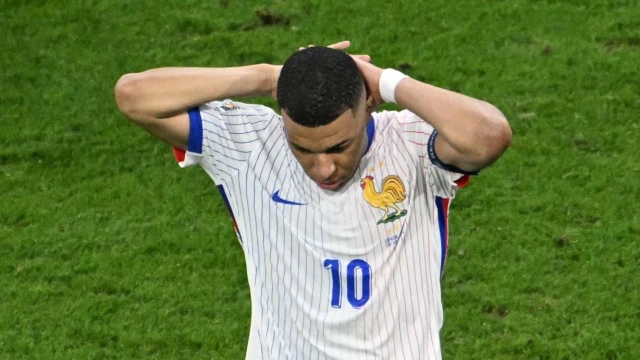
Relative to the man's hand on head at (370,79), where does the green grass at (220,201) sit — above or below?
below

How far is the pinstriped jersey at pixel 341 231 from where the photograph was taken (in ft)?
12.2

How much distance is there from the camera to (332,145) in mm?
3488

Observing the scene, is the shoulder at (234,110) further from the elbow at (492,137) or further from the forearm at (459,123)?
the elbow at (492,137)

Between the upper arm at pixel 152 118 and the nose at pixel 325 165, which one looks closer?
the nose at pixel 325 165

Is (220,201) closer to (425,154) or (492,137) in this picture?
(425,154)

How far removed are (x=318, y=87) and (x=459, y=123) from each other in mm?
453

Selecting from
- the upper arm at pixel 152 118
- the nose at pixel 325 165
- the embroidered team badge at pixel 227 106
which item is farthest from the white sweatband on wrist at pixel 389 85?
the upper arm at pixel 152 118

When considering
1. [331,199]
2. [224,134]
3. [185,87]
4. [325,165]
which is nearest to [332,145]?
[325,165]

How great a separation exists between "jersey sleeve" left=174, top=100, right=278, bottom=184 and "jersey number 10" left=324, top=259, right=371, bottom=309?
473mm

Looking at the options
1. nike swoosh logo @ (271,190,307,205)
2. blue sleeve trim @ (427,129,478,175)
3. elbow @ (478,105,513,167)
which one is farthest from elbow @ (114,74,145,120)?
elbow @ (478,105,513,167)

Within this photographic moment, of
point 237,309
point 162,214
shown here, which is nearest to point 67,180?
point 162,214

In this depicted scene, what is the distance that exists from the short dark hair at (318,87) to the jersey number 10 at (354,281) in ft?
1.80

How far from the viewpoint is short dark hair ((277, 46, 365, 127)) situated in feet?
11.2

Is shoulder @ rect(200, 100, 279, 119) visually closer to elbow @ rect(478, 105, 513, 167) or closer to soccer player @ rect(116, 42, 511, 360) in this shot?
soccer player @ rect(116, 42, 511, 360)
